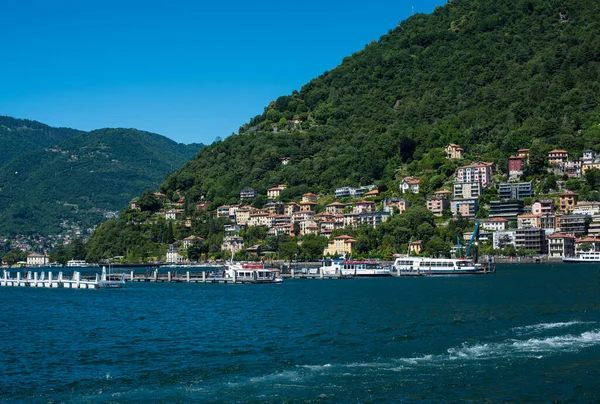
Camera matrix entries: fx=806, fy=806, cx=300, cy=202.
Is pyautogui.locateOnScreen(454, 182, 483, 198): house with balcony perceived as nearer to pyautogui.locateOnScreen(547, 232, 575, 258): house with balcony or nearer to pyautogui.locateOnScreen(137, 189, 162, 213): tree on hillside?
pyautogui.locateOnScreen(547, 232, 575, 258): house with balcony

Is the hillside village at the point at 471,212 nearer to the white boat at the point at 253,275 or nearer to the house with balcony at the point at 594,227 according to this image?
the house with balcony at the point at 594,227

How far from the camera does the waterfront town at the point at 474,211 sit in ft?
423

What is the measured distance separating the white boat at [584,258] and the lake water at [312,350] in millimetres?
58360

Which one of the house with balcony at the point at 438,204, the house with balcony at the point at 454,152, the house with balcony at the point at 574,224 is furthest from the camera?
the house with balcony at the point at 454,152

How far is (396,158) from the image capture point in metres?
170

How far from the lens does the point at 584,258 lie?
120 meters

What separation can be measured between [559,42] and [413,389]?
175 meters

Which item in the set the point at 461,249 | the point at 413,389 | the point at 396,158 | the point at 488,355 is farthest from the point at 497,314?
the point at 396,158

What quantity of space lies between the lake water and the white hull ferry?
36.1 meters

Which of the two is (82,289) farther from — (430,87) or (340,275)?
(430,87)

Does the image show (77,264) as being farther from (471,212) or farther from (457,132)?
(471,212)

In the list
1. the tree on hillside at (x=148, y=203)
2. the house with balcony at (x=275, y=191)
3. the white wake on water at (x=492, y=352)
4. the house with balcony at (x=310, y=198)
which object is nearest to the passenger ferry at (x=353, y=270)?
the white wake on water at (x=492, y=352)

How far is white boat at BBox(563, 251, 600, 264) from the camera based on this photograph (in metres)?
119

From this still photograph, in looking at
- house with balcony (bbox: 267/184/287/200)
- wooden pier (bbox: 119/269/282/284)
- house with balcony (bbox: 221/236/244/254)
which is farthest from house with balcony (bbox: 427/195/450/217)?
wooden pier (bbox: 119/269/282/284)
